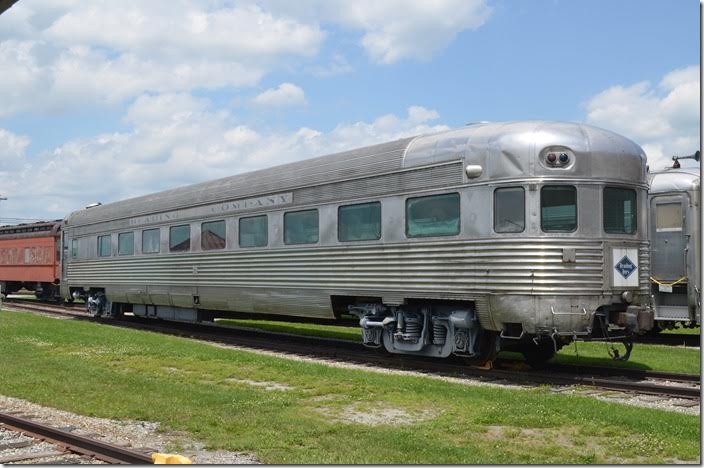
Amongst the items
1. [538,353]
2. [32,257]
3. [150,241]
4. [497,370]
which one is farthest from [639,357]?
[32,257]

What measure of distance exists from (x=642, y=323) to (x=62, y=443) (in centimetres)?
805

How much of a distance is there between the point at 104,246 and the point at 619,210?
16.2 metres

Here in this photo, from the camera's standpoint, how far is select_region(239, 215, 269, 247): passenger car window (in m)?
16.3

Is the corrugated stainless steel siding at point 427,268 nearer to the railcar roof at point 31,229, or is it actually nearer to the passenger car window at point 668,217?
the passenger car window at point 668,217

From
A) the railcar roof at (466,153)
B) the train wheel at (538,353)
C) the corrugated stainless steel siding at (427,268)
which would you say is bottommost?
the train wheel at (538,353)

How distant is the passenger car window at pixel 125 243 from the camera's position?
22000mm

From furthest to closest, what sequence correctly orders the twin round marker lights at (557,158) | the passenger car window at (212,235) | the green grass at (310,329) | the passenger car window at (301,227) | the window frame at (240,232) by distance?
1. the green grass at (310,329)
2. the passenger car window at (212,235)
3. the window frame at (240,232)
4. the passenger car window at (301,227)
5. the twin round marker lights at (557,158)

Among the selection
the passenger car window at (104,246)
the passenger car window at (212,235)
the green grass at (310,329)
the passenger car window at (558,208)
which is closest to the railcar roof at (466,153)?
the passenger car window at (558,208)

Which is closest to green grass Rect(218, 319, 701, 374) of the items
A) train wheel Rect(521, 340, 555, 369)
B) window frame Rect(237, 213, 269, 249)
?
train wheel Rect(521, 340, 555, 369)

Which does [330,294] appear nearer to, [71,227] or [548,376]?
[548,376]

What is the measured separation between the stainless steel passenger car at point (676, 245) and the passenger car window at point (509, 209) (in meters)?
6.71

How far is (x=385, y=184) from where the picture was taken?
44.0 feet

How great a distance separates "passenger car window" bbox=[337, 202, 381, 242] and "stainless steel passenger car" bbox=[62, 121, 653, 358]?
0.03 metres

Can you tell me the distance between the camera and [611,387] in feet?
36.2
